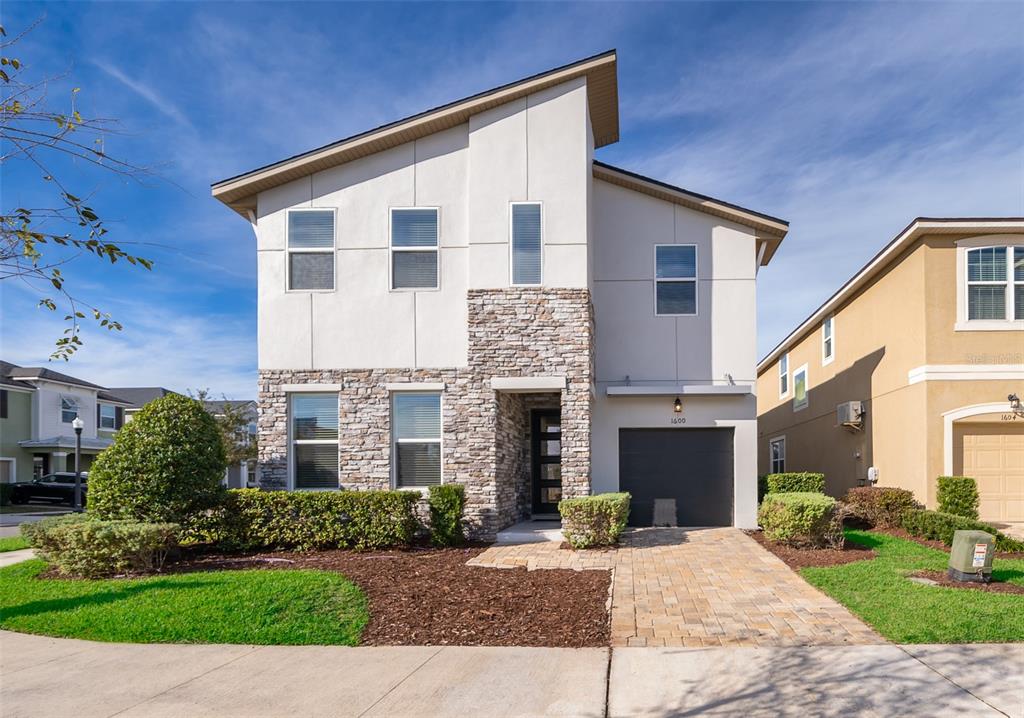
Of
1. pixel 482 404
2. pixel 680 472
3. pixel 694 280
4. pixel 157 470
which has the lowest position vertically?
pixel 680 472

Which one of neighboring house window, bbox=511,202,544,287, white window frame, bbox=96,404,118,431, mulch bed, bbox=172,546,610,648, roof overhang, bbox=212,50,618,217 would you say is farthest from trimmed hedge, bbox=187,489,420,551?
white window frame, bbox=96,404,118,431

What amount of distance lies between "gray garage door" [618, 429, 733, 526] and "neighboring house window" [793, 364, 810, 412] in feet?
32.3

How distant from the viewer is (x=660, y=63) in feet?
45.3

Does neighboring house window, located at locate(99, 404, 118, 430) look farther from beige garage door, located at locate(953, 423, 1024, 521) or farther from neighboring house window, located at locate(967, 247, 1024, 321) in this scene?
neighboring house window, located at locate(967, 247, 1024, 321)

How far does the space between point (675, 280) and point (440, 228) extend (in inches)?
191

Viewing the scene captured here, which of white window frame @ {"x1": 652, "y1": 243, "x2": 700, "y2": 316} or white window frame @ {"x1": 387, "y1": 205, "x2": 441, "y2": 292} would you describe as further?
white window frame @ {"x1": 652, "y1": 243, "x2": 700, "y2": 316}

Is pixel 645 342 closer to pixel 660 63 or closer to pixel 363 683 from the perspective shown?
pixel 660 63

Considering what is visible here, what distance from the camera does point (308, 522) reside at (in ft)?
37.6

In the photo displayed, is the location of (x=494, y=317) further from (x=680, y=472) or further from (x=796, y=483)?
(x=796, y=483)

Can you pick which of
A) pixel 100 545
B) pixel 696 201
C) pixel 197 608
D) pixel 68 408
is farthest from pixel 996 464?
pixel 68 408

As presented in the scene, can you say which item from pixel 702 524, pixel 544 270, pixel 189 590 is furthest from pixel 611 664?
pixel 702 524

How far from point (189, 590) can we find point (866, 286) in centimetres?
1600

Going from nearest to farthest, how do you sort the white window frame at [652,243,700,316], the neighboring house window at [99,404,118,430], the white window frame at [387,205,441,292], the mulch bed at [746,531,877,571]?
the mulch bed at [746,531,877,571]
the white window frame at [387,205,441,292]
the white window frame at [652,243,700,316]
the neighboring house window at [99,404,118,430]

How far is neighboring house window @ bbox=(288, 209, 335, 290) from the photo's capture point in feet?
44.0
